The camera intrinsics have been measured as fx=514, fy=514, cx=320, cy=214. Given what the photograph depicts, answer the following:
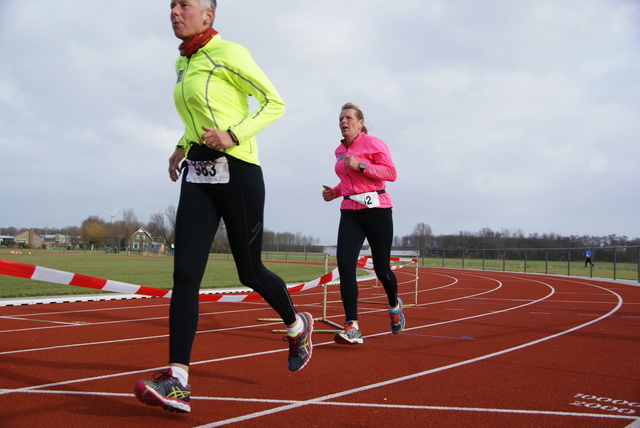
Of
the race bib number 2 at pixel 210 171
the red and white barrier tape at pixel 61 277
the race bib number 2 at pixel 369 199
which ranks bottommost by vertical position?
the red and white barrier tape at pixel 61 277

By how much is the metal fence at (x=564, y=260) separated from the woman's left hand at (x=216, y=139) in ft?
69.4

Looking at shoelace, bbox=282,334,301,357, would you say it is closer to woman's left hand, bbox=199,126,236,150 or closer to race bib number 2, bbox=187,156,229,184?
race bib number 2, bbox=187,156,229,184

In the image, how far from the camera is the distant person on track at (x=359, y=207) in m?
5.00

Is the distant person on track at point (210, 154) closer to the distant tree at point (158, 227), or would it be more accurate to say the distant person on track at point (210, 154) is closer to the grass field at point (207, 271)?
the grass field at point (207, 271)

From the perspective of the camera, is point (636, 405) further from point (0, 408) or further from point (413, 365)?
point (0, 408)

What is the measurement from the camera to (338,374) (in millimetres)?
3719

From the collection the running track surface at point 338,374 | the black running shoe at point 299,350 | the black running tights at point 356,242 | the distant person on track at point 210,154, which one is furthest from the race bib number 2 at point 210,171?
the black running tights at point 356,242

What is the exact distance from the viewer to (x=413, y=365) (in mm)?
4074

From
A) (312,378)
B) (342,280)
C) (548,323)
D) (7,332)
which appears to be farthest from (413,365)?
(7,332)

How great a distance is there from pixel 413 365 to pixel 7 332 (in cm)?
458

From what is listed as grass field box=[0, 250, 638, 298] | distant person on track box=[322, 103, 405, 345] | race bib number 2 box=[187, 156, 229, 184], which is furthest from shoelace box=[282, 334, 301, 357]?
grass field box=[0, 250, 638, 298]

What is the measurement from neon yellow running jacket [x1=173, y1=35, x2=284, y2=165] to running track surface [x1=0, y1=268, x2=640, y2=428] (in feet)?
4.80

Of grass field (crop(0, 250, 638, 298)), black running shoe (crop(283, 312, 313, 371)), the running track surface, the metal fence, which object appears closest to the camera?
the running track surface

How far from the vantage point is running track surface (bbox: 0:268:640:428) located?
2.71m
